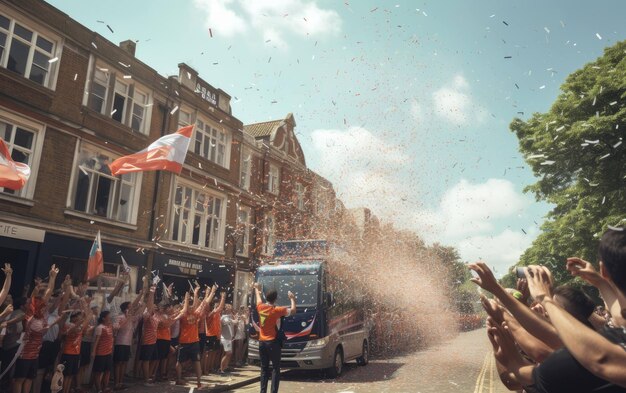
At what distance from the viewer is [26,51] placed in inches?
545

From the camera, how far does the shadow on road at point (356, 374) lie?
1253 cm

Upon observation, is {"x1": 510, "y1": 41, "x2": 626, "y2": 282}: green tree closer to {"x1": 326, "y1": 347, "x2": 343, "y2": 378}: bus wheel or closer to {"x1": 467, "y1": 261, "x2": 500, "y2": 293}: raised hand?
{"x1": 326, "y1": 347, "x2": 343, "y2": 378}: bus wheel

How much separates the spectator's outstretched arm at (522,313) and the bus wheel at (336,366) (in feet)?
35.8

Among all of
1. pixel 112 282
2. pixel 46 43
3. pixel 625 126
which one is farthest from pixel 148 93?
pixel 625 126

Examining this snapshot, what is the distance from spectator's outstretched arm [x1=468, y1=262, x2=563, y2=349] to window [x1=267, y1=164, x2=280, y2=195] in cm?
2511

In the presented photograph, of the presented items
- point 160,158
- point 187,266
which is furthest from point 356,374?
point 187,266

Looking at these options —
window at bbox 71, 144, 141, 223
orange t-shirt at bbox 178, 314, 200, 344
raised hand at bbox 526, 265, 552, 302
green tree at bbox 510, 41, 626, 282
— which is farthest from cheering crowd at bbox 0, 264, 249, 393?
green tree at bbox 510, 41, 626, 282

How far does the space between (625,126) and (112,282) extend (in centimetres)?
2097

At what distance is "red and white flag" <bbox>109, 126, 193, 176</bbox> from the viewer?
1177cm

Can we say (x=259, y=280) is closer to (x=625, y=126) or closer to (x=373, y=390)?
(x=373, y=390)

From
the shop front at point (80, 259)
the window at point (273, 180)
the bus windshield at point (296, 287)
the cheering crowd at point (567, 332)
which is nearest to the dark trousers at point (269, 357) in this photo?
the bus windshield at point (296, 287)

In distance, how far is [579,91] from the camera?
67.5ft

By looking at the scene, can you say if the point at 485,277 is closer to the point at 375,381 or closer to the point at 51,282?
the point at 51,282

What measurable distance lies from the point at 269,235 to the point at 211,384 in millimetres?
15897
